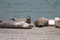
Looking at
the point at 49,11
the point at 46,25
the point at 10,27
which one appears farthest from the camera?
the point at 49,11

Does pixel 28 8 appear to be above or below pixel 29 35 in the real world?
above

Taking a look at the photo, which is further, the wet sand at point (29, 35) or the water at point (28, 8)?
the water at point (28, 8)

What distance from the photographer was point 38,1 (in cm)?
283

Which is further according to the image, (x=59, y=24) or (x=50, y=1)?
(x=50, y=1)

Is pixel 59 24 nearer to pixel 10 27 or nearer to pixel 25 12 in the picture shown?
pixel 10 27

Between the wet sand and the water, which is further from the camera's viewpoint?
the water

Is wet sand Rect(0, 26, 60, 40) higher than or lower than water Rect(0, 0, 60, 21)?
lower

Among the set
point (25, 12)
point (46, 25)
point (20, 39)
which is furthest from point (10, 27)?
point (25, 12)

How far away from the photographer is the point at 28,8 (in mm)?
2814

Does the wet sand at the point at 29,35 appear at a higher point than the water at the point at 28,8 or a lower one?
lower

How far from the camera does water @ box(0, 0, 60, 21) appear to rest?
9.16 feet

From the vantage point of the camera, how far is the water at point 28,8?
9.16 ft

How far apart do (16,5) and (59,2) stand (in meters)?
0.62

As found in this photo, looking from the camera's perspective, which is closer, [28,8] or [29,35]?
[29,35]
